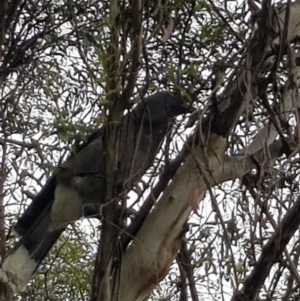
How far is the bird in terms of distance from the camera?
1.69 m

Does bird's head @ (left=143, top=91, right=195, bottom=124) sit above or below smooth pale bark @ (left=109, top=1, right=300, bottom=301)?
above

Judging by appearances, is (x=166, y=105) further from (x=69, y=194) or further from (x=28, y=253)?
(x=28, y=253)

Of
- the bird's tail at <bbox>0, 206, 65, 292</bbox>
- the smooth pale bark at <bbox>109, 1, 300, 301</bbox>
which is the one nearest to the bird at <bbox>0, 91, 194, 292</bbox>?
the bird's tail at <bbox>0, 206, 65, 292</bbox>

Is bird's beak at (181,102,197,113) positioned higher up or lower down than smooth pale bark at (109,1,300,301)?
higher up

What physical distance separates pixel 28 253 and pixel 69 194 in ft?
0.58

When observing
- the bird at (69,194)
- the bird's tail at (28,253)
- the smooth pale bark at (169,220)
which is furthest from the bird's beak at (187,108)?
the bird's tail at (28,253)

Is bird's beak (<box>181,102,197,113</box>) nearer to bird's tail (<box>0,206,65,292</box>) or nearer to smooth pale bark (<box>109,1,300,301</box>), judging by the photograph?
smooth pale bark (<box>109,1,300,301</box>)

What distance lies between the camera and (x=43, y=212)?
1800 millimetres

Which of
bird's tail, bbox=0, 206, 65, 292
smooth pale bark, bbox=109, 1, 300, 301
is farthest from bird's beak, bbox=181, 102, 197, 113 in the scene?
bird's tail, bbox=0, 206, 65, 292

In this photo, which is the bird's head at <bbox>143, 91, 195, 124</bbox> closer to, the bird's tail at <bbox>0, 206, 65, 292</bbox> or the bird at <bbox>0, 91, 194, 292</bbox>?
the bird at <bbox>0, 91, 194, 292</bbox>

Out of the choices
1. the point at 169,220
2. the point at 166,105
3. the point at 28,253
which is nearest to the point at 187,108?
the point at 166,105

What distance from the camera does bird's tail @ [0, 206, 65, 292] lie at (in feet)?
5.59

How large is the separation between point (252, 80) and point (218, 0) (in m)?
0.32

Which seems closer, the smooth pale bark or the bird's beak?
the smooth pale bark
